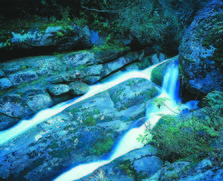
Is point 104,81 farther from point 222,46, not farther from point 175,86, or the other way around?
point 222,46

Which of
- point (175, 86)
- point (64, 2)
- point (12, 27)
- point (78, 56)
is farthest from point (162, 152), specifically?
point (64, 2)

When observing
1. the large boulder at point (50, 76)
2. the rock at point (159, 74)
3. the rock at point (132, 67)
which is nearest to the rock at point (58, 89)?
the large boulder at point (50, 76)

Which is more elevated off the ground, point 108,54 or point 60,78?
point 108,54

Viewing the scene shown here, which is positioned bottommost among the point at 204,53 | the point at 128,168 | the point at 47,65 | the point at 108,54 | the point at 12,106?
the point at 128,168

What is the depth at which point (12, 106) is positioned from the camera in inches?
164

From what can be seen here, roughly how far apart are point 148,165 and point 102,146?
151cm

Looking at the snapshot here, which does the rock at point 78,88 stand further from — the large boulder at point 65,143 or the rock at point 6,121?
the rock at point 6,121

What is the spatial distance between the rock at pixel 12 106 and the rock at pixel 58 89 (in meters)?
1.09

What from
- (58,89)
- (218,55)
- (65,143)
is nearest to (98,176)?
(65,143)

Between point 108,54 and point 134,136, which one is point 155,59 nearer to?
point 108,54

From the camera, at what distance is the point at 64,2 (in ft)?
20.6

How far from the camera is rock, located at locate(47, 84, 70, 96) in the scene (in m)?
4.97

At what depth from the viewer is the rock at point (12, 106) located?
4.05 m

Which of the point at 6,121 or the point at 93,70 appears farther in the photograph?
the point at 93,70
